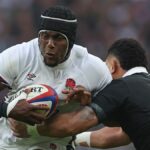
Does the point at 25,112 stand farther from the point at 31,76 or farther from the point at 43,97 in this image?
the point at 31,76

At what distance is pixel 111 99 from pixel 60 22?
677mm

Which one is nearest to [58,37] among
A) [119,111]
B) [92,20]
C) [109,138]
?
[119,111]

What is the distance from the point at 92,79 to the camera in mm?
4809

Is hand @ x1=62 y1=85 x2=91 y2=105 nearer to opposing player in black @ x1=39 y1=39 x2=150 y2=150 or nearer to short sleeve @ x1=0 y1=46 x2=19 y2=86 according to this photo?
opposing player in black @ x1=39 y1=39 x2=150 y2=150

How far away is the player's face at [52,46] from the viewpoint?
460 cm

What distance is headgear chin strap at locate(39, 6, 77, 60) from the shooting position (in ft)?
15.3

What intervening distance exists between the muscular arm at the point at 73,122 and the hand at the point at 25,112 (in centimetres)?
10

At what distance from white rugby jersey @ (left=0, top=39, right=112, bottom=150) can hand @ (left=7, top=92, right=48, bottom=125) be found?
1.10 ft

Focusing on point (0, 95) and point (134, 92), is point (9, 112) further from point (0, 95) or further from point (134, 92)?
point (0, 95)

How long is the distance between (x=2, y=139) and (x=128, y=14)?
5.24 m

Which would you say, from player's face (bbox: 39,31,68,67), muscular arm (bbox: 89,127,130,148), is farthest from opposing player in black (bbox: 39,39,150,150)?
muscular arm (bbox: 89,127,130,148)

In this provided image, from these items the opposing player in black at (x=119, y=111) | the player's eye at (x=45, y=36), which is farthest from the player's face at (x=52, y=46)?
the opposing player in black at (x=119, y=111)

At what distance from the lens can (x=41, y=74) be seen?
15.6 feet

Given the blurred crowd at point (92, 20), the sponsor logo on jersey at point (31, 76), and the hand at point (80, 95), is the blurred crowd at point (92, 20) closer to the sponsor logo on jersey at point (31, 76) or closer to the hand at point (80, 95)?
the sponsor logo on jersey at point (31, 76)
